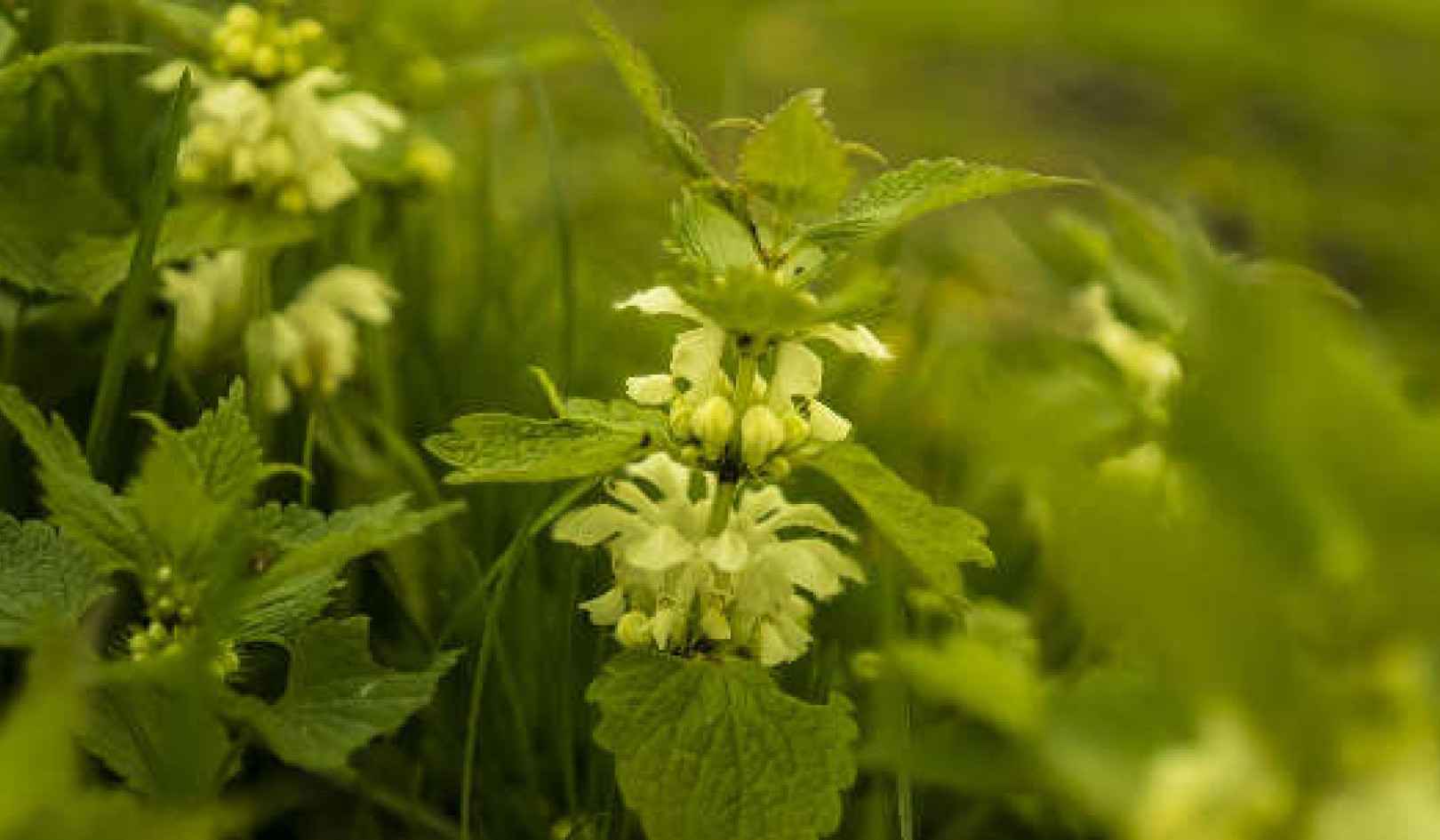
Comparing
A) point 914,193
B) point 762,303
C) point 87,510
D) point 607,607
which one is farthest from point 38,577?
point 914,193

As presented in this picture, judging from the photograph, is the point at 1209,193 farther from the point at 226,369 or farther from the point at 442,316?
the point at 226,369

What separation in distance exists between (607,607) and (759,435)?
0.14 metres

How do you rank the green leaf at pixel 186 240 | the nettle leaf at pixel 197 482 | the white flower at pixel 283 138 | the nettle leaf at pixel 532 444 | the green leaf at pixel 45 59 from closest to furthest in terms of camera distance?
the nettle leaf at pixel 197 482
the nettle leaf at pixel 532 444
the green leaf at pixel 45 59
the green leaf at pixel 186 240
the white flower at pixel 283 138

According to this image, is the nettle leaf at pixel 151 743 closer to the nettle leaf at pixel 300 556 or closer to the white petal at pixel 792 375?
the nettle leaf at pixel 300 556

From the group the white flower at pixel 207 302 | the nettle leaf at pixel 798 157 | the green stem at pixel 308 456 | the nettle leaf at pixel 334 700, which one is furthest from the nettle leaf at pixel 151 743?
the white flower at pixel 207 302

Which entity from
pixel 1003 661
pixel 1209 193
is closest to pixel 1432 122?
pixel 1209 193

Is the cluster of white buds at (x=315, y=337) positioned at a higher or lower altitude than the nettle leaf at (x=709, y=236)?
lower

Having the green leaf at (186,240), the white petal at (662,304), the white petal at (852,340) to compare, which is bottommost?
the green leaf at (186,240)

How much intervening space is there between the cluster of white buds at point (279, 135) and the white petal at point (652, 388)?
44 cm

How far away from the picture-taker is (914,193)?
0.81 metres

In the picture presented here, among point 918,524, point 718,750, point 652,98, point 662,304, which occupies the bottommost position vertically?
point 718,750

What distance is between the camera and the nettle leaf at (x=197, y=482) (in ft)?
2.17

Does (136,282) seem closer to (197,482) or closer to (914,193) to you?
(197,482)

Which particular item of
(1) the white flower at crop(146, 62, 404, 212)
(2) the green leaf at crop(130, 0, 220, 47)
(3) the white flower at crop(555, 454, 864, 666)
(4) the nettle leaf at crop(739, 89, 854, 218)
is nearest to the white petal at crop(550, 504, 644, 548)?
(3) the white flower at crop(555, 454, 864, 666)
